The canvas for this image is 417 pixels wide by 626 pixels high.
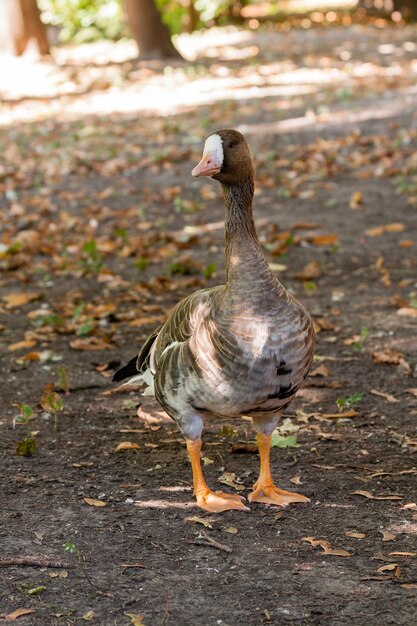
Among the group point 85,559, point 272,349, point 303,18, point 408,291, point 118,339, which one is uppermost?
point 272,349

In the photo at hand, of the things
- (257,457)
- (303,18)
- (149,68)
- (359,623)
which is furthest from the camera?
(303,18)

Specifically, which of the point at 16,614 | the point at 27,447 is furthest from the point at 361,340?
the point at 16,614

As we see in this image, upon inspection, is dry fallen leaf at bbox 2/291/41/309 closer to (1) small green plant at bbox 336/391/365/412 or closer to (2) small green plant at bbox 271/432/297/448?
(1) small green plant at bbox 336/391/365/412

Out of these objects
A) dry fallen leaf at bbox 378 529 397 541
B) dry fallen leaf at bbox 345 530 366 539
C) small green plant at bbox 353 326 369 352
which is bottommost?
small green plant at bbox 353 326 369 352

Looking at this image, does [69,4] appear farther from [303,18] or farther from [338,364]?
[338,364]

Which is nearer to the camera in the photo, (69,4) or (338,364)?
(338,364)

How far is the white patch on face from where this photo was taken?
3.92 metres

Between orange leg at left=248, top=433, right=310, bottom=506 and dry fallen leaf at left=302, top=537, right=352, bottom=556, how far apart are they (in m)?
0.32

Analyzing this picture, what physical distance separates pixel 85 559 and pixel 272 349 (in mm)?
1115

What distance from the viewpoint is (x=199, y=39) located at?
26.1 meters

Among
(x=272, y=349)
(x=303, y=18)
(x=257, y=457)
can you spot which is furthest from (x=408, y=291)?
(x=303, y=18)

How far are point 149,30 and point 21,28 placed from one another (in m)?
3.21

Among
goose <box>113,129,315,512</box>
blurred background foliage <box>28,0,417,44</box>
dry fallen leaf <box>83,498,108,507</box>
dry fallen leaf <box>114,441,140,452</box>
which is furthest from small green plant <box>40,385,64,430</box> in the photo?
blurred background foliage <box>28,0,417,44</box>

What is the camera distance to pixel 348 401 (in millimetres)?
5309
